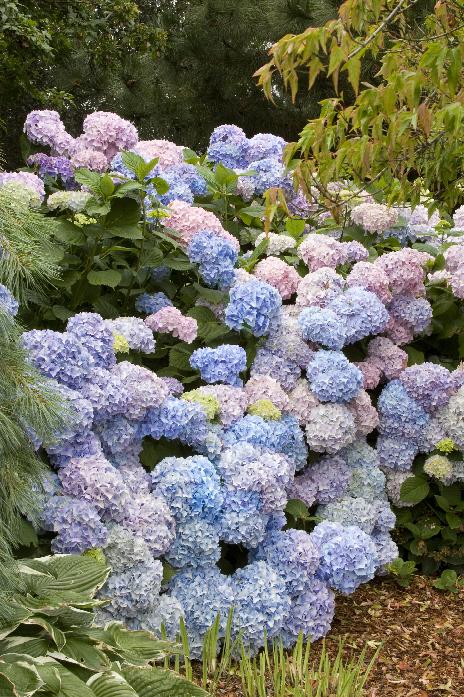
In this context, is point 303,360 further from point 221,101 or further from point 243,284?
point 221,101

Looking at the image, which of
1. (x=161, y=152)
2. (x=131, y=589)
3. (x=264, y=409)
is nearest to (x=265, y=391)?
(x=264, y=409)

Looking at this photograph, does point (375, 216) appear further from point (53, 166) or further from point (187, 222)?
point (53, 166)

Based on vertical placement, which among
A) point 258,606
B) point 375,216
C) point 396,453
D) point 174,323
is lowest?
→ point 258,606

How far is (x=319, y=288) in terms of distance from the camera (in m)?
3.77

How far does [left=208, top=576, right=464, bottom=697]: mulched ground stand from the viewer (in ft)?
9.62

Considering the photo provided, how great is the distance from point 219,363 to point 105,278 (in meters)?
0.49

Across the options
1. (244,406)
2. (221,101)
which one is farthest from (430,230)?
(221,101)

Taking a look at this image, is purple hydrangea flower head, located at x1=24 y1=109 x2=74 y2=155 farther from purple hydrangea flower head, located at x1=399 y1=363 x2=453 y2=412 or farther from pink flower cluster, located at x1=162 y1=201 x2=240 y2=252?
purple hydrangea flower head, located at x1=399 y1=363 x2=453 y2=412

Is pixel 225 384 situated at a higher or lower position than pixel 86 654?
higher

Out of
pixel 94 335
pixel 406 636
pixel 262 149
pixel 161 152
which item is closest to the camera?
pixel 94 335

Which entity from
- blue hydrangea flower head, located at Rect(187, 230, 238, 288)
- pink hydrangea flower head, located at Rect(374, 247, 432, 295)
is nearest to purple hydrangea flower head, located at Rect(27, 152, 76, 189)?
blue hydrangea flower head, located at Rect(187, 230, 238, 288)

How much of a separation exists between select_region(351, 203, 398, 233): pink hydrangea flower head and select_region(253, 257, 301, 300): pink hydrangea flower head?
0.58 m

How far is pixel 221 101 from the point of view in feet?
36.4

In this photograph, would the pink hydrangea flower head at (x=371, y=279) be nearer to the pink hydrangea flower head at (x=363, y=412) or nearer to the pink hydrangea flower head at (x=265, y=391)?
the pink hydrangea flower head at (x=363, y=412)
